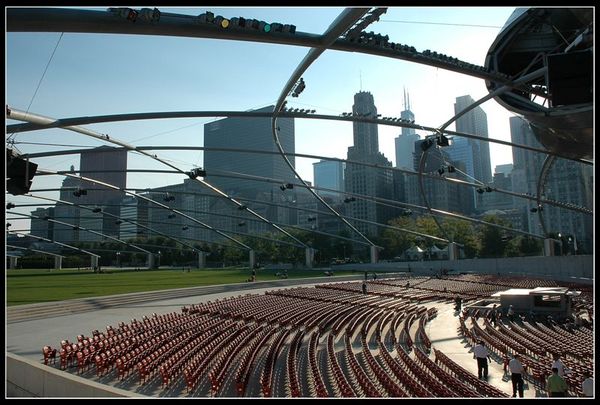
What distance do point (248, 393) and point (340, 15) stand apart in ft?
39.8

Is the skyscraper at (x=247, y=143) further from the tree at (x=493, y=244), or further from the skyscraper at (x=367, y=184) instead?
the tree at (x=493, y=244)

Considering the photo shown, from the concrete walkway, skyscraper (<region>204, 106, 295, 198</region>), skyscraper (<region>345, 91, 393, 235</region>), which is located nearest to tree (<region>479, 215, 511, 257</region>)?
skyscraper (<region>204, 106, 295, 198</region>)

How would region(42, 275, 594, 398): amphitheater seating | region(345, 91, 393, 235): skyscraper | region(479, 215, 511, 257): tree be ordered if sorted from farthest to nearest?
1. region(345, 91, 393, 235): skyscraper
2. region(479, 215, 511, 257): tree
3. region(42, 275, 594, 398): amphitheater seating

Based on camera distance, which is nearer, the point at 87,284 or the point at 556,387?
Result: the point at 556,387

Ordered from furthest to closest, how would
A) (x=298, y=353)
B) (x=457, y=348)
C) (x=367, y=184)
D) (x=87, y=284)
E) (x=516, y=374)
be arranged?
(x=367, y=184)
(x=87, y=284)
(x=457, y=348)
(x=298, y=353)
(x=516, y=374)

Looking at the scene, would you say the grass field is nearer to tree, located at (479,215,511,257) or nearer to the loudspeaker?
the loudspeaker

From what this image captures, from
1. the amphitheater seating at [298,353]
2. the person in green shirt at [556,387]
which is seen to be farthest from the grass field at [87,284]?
the person in green shirt at [556,387]

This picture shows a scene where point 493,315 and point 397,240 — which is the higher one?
point 397,240

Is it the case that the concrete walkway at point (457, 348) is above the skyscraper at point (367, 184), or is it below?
below

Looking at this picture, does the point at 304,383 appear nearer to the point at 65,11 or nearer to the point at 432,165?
the point at 65,11

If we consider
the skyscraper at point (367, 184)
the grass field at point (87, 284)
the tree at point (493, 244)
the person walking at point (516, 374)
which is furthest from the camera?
the skyscraper at point (367, 184)

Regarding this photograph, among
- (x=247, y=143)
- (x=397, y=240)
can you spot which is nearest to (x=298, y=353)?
(x=397, y=240)

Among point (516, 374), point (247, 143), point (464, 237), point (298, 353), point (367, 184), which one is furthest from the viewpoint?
point (367, 184)

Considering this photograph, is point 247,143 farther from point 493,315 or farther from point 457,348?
point 457,348
